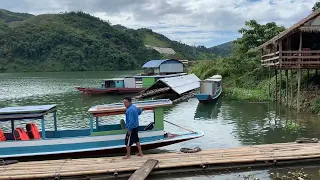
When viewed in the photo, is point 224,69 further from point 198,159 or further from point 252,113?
point 198,159

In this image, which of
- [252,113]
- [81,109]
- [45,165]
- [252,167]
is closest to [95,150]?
[45,165]

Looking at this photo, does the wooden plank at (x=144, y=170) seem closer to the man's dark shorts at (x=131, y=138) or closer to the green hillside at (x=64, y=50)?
the man's dark shorts at (x=131, y=138)

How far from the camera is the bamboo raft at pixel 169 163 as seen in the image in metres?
9.83

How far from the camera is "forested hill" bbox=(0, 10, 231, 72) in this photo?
4050 inches

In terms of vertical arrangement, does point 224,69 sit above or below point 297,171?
above

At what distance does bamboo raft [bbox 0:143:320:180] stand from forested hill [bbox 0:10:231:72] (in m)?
95.6

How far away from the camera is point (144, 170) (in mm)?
9625

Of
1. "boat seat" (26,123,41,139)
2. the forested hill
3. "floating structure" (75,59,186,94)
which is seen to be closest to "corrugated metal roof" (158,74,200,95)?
"floating structure" (75,59,186,94)

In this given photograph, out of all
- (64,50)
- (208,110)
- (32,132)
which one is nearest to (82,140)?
(32,132)

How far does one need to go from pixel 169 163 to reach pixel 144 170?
103 centimetres

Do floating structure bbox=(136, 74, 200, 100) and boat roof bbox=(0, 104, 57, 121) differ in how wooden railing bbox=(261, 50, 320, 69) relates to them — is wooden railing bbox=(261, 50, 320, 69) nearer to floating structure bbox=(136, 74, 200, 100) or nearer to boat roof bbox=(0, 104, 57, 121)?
floating structure bbox=(136, 74, 200, 100)

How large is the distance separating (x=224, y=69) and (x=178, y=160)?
1216 inches

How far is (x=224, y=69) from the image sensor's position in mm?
40281

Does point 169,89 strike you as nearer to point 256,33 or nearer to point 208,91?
point 208,91
